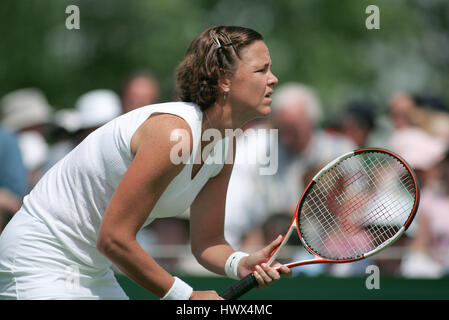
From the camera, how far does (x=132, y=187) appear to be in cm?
256

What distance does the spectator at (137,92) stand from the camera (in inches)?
233

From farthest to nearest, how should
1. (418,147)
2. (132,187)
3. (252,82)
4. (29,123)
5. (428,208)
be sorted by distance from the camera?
(29,123) < (418,147) < (428,208) < (252,82) < (132,187)

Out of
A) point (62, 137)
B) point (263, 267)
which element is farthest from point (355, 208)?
point (62, 137)

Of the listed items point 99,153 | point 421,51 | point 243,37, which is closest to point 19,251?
point 99,153

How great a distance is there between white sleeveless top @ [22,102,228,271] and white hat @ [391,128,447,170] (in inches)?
130

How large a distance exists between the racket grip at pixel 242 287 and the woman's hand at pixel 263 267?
28 millimetres

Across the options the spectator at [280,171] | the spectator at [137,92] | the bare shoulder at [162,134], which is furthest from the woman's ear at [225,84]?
the spectator at [137,92]

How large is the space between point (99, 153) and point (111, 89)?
1279 centimetres

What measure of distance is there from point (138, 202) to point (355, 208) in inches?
65.6

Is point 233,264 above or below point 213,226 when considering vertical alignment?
below

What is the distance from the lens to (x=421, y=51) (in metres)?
15.5

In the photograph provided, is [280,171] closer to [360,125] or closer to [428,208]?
[360,125]

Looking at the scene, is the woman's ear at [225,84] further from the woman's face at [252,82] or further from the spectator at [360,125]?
the spectator at [360,125]
